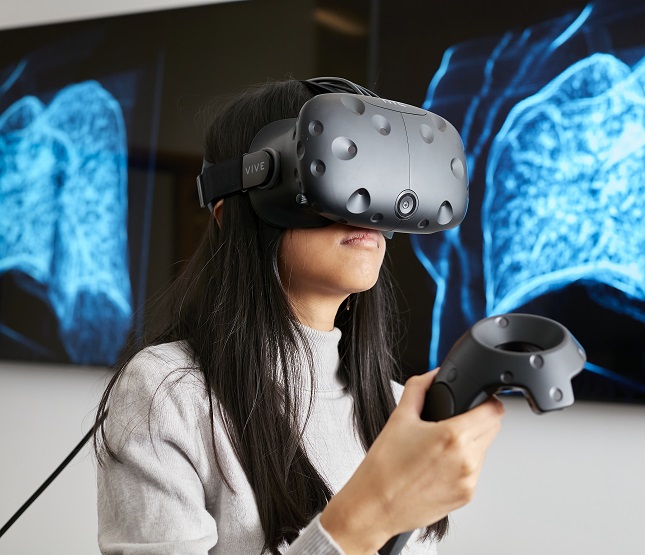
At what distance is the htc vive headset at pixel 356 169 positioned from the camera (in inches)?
31.9

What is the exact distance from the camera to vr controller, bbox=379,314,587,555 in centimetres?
57

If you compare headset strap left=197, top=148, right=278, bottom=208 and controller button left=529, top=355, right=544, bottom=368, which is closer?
controller button left=529, top=355, right=544, bottom=368

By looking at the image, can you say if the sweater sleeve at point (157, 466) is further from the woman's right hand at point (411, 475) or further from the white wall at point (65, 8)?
the white wall at point (65, 8)

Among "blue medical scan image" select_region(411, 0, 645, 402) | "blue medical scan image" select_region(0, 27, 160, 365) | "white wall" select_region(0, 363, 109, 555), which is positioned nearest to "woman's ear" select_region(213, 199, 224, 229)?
"blue medical scan image" select_region(411, 0, 645, 402)

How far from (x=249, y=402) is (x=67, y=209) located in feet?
3.88

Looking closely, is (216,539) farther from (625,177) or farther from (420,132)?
(625,177)

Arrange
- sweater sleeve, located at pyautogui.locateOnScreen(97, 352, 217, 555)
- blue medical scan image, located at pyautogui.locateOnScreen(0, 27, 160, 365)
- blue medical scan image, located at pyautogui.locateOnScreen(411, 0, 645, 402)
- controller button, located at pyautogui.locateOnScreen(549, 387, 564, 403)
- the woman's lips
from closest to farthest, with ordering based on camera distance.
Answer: controller button, located at pyautogui.locateOnScreen(549, 387, 564, 403) < sweater sleeve, located at pyautogui.locateOnScreen(97, 352, 217, 555) < the woman's lips < blue medical scan image, located at pyautogui.locateOnScreen(411, 0, 645, 402) < blue medical scan image, located at pyautogui.locateOnScreen(0, 27, 160, 365)

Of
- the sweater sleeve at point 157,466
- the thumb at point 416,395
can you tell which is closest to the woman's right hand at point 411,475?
the thumb at point 416,395

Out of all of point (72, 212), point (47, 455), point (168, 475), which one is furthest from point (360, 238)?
point (47, 455)

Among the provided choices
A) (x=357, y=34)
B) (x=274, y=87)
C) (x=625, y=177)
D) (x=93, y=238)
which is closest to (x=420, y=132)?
(x=274, y=87)

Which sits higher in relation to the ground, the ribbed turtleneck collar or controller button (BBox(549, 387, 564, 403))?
controller button (BBox(549, 387, 564, 403))

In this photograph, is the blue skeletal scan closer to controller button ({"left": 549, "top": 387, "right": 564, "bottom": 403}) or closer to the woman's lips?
the woman's lips

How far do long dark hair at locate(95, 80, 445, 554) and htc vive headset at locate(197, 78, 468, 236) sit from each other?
0.15ft

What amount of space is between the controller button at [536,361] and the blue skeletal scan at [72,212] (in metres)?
1.38
